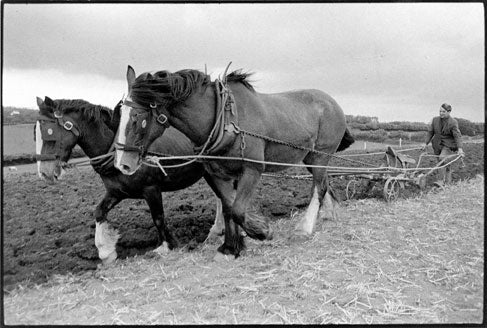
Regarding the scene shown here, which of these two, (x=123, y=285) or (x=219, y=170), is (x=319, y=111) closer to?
(x=219, y=170)

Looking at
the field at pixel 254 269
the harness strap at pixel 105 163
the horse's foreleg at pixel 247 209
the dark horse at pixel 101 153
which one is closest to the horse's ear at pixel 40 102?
the dark horse at pixel 101 153

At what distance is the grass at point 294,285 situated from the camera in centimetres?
321

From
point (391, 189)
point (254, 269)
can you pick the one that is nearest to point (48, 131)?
point (254, 269)

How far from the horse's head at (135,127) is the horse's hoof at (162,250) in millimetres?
1281

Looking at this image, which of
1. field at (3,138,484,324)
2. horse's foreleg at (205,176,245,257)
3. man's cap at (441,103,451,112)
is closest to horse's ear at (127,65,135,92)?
horse's foreleg at (205,176,245,257)

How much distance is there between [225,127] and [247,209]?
0.83m

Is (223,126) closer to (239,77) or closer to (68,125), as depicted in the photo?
(239,77)

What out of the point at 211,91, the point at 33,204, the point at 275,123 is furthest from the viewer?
the point at 33,204

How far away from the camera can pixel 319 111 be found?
18.6 feet

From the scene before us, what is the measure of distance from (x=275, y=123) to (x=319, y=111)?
1.16 metres

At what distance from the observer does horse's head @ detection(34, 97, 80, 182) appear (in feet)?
14.4

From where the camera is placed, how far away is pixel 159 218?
16.4 ft

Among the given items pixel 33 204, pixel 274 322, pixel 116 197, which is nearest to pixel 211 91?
pixel 116 197

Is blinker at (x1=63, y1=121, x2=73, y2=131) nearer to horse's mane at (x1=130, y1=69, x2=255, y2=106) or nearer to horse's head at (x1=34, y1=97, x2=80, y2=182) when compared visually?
horse's head at (x1=34, y1=97, x2=80, y2=182)
